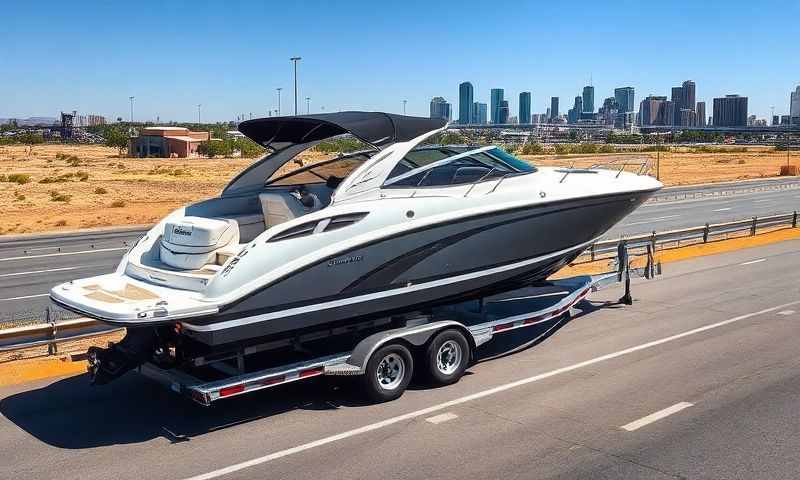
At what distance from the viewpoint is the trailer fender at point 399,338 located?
26.9ft

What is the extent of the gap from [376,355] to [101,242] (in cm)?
1908

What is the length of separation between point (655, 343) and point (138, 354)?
6.63m

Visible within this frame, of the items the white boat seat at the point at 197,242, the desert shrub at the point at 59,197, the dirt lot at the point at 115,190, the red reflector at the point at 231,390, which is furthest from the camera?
the desert shrub at the point at 59,197

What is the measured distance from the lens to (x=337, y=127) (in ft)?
30.7

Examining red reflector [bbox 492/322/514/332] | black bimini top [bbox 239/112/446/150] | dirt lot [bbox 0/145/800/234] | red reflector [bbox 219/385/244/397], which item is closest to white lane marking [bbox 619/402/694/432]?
red reflector [bbox 492/322/514/332]

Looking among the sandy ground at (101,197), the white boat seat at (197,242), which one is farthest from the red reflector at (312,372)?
the sandy ground at (101,197)

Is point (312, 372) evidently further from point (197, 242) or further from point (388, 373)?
point (197, 242)

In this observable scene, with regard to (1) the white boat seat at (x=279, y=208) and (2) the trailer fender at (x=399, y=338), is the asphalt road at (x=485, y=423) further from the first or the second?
(1) the white boat seat at (x=279, y=208)

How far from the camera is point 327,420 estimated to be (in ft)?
26.1

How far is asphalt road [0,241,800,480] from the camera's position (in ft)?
21.9

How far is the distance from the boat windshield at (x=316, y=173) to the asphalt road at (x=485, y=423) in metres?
2.60

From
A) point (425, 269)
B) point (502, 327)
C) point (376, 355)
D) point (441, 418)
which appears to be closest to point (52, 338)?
point (376, 355)

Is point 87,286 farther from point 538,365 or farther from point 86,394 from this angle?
point 538,365

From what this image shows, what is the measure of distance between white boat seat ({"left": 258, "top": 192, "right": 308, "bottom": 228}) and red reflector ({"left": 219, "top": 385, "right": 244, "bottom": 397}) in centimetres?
229
